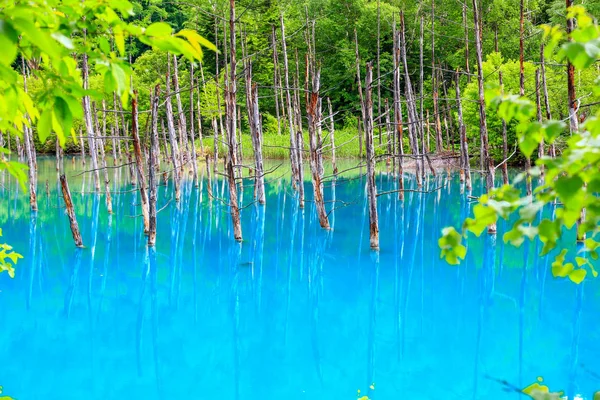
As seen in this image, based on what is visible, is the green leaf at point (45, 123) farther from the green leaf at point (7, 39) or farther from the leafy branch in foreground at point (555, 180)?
the leafy branch in foreground at point (555, 180)

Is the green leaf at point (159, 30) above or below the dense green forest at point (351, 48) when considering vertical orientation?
below

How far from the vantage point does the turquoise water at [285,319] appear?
16.9 ft

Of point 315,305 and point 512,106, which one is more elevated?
point 512,106

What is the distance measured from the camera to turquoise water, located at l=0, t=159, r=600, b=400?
5.16 metres

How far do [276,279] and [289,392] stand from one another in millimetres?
4045

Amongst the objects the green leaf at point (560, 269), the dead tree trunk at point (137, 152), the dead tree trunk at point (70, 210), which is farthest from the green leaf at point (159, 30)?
the dead tree trunk at point (70, 210)

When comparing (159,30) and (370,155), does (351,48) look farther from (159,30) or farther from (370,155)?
(159,30)

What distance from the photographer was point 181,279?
9047 millimetres

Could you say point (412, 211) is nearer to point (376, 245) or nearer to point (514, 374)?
point (376, 245)

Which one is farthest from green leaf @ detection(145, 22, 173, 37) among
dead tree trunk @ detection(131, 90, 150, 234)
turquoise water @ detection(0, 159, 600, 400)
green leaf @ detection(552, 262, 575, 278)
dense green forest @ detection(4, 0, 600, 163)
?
dense green forest @ detection(4, 0, 600, 163)

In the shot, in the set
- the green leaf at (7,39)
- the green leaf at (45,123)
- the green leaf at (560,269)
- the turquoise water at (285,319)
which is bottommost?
the turquoise water at (285,319)

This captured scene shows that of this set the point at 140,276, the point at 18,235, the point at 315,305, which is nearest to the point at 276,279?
the point at 315,305

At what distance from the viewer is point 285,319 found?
6941 millimetres

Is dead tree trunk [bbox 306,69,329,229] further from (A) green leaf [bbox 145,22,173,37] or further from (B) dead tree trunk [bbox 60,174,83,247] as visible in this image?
(A) green leaf [bbox 145,22,173,37]
